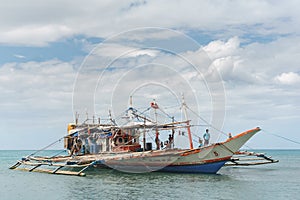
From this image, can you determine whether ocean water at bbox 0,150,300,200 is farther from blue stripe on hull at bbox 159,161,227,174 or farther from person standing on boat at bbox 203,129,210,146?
person standing on boat at bbox 203,129,210,146

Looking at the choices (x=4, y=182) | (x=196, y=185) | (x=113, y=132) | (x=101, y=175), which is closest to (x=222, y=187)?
(x=196, y=185)

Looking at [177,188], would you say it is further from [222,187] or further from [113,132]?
[113,132]

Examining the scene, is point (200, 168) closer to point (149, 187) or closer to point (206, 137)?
point (206, 137)

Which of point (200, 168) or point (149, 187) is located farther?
point (200, 168)

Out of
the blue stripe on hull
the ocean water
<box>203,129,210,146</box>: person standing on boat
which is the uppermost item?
<box>203,129,210,146</box>: person standing on boat

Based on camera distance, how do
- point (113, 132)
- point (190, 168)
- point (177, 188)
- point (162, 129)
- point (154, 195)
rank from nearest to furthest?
point (154, 195)
point (177, 188)
point (190, 168)
point (162, 129)
point (113, 132)

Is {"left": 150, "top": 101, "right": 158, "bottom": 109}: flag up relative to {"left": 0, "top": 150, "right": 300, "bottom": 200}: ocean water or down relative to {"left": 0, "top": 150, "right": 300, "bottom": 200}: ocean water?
up

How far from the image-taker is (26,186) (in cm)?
2827

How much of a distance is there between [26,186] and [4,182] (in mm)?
4405

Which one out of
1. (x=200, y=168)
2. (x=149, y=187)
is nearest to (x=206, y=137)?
(x=200, y=168)

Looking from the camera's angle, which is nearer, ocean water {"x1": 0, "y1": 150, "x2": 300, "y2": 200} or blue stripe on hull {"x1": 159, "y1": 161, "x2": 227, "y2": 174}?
ocean water {"x1": 0, "y1": 150, "x2": 300, "y2": 200}

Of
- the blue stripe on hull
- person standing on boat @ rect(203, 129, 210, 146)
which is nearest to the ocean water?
the blue stripe on hull

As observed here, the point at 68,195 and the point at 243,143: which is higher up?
the point at 243,143

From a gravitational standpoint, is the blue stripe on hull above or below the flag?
below
